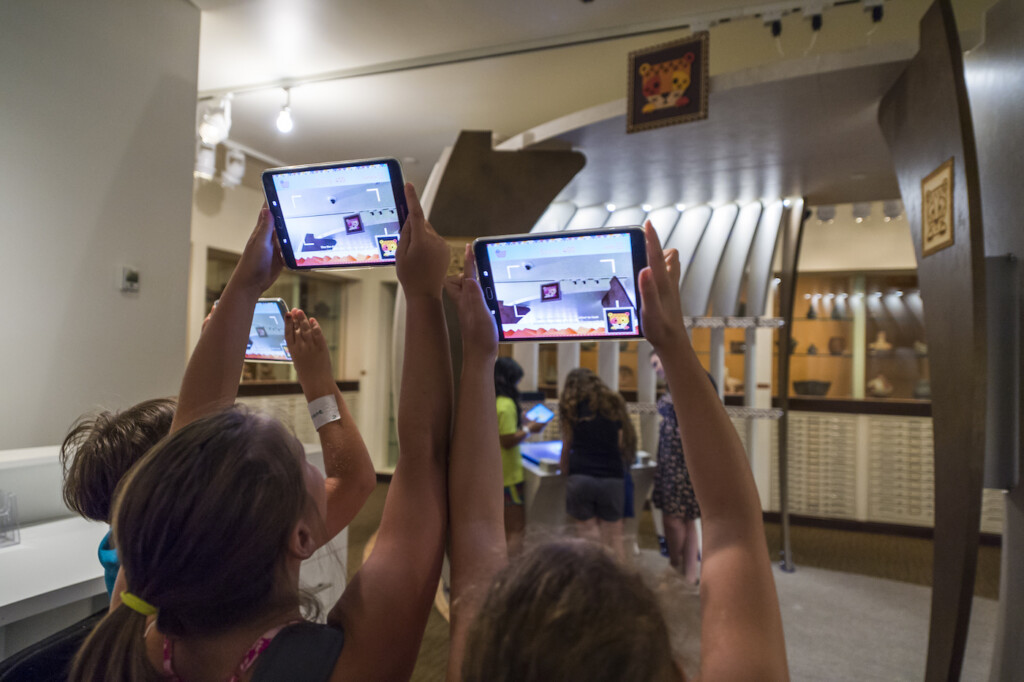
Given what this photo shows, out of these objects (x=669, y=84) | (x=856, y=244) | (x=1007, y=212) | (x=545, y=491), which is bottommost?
(x=545, y=491)

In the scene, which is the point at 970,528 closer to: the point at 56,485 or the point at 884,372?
the point at 56,485

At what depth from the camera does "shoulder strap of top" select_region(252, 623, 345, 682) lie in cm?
64

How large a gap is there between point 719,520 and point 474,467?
0.93 feet

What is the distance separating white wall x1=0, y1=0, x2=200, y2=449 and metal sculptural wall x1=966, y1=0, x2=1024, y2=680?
3.30 m

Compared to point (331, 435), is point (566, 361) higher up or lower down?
higher up

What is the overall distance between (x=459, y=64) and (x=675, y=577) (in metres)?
3.70

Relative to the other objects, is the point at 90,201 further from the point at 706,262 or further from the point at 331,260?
the point at 706,262

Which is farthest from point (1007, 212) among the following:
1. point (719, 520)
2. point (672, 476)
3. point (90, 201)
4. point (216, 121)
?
point (216, 121)

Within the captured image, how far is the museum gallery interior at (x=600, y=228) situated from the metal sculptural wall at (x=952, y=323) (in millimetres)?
12

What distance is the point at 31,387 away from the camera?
260 centimetres

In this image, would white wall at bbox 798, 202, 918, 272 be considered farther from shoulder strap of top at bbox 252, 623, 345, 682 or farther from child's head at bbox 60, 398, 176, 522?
shoulder strap of top at bbox 252, 623, 345, 682

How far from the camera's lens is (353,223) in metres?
1.00

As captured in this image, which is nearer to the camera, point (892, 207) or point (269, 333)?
point (269, 333)

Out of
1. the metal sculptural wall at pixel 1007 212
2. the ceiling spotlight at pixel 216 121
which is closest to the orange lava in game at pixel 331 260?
the metal sculptural wall at pixel 1007 212
